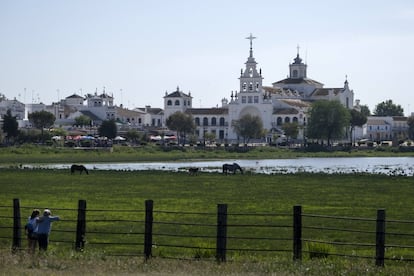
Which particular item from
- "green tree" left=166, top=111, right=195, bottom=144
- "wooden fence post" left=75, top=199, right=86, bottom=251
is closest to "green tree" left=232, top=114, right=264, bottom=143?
"green tree" left=166, top=111, right=195, bottom=144

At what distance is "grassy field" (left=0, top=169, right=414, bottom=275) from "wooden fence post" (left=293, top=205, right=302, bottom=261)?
0.88 ft

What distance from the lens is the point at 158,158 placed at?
A: 121312 millimetres

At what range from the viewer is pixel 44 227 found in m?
24.0

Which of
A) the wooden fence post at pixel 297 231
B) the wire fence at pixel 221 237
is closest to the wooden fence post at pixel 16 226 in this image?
the wire fence at pixel 221 237

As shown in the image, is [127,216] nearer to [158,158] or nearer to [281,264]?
[281,264]

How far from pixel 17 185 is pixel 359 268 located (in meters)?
36.6

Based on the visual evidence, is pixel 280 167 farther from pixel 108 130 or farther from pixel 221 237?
pixel 108 130

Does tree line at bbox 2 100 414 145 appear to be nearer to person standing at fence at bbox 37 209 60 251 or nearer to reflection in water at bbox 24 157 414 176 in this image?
reflection in water at bbox 24 157 414 176

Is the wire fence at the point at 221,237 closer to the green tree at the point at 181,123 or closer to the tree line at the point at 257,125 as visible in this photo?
the tree line at the point at 257,125

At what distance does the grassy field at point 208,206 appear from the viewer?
75.7 feet

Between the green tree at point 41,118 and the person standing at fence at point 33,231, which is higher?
the green tree at point 41,118

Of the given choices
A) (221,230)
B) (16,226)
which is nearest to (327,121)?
(16,226)

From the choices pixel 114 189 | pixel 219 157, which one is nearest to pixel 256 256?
pixel 114 189

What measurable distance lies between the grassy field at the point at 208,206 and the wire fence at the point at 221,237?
73 mm
